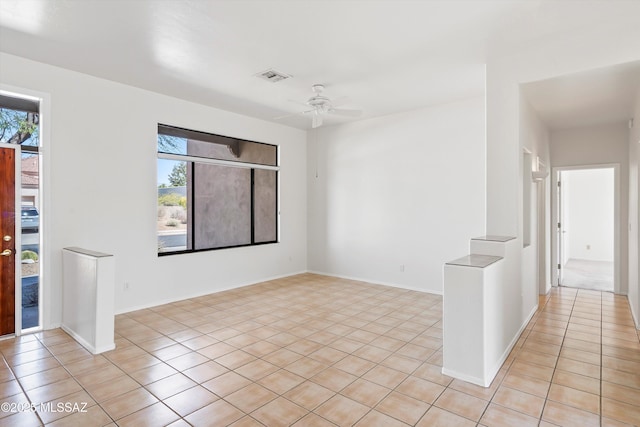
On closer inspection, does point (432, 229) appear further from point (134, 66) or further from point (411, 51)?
point (134, 66)

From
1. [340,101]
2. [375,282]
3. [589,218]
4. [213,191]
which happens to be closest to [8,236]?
[213,191]

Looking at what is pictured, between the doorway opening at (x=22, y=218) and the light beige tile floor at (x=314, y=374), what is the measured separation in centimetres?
41

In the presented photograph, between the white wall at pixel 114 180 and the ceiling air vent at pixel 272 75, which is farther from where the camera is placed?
the ceiling air vent at pixel 272 75

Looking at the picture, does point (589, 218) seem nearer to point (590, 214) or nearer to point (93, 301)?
point (590, 214)

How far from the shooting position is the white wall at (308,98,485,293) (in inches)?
211

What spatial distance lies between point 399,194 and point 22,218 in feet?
16.9

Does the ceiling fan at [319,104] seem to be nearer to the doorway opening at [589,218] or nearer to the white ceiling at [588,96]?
the white ceiling at [588,96]

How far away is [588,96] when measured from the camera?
416 centimetres

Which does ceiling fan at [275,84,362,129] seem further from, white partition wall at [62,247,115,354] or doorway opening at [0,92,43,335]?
doorway opening at [0,92,43,335]

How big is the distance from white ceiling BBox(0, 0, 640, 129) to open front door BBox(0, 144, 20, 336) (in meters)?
1.16

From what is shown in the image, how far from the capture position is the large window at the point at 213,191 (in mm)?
5254

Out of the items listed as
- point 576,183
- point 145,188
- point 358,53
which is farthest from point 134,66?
point 576,183

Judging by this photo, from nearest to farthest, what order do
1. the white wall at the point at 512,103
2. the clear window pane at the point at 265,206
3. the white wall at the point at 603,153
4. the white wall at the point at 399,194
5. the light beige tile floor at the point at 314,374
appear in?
the light beige tile floor at the point at 314,374 < the white wall at the point at 512,103 < the white wall at the point at 399,194 < the white wall at the point at 603,153 < the clear window pane at the point at 265,206

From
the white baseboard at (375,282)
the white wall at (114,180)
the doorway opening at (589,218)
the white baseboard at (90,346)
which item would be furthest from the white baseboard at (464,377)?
the doorway opening at (589,218)
